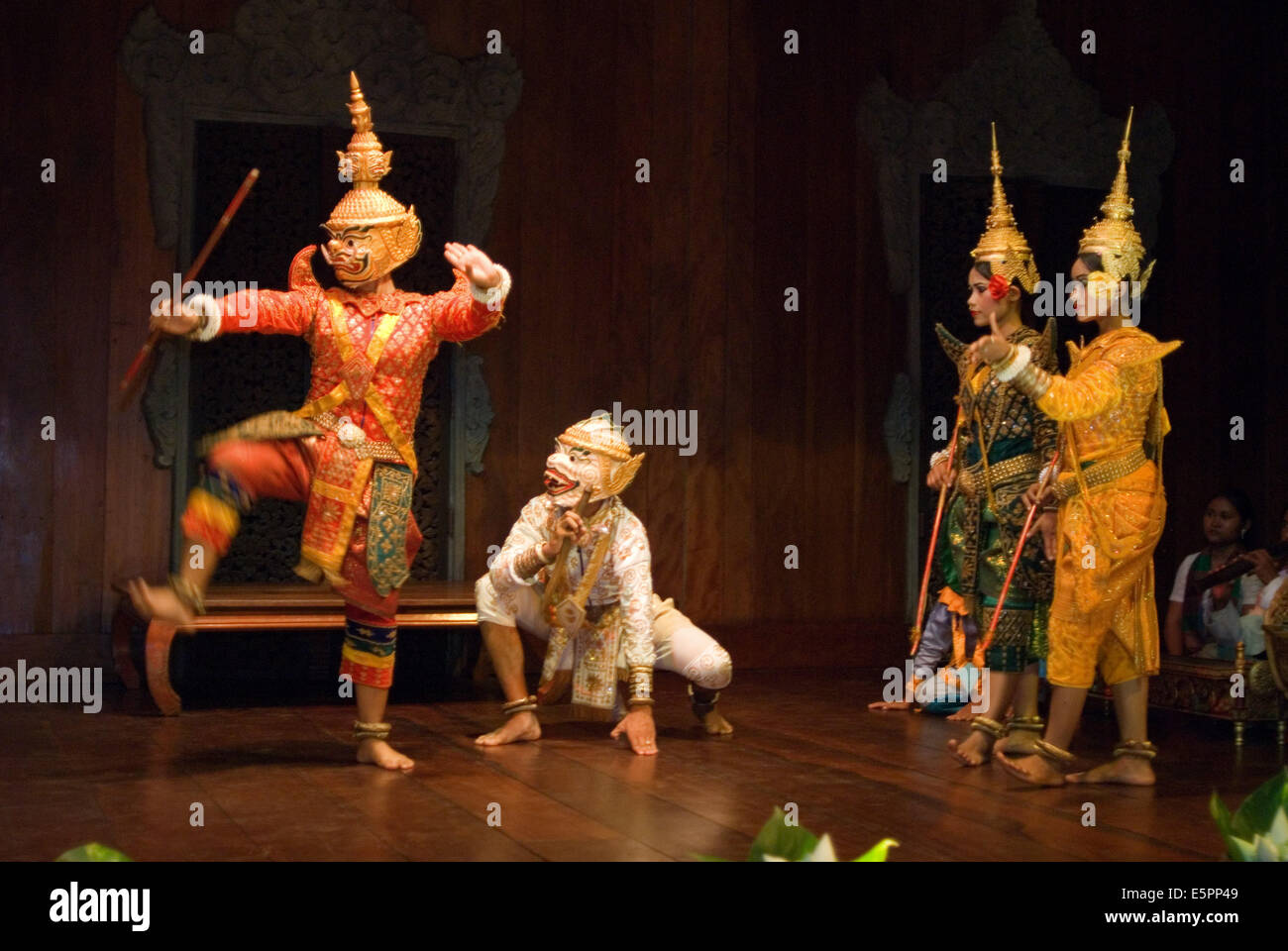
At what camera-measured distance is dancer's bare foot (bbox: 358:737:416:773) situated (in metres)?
4.14

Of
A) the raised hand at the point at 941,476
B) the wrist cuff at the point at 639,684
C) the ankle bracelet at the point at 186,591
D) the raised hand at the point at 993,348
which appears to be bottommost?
the wrist cuff at the point at 639,684

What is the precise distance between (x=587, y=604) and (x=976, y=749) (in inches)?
48.6

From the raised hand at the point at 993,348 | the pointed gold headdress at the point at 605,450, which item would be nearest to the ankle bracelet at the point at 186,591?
the pointed gold headdress at the point at 605,450

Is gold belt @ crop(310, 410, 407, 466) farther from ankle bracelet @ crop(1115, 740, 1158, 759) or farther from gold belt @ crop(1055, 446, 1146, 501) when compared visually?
ankle bracelet @ crop(1115, 740, 1158, 759)

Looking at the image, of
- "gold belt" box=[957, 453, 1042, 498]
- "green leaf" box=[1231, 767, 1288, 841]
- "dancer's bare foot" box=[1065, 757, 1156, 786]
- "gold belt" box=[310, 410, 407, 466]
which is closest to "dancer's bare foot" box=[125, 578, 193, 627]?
"gold belt" box=[310, 410, 407, 466]

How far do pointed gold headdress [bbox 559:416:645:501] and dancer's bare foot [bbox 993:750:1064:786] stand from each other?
141 cm

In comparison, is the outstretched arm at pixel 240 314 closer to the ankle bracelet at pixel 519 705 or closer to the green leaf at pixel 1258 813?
the ankle bracelet at pixel 519 705

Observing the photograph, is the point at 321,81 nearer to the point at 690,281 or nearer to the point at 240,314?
the point at 690,281

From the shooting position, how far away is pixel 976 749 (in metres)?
4.37

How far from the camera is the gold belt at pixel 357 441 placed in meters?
4.10

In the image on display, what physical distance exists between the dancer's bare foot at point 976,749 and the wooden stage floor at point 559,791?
82mm

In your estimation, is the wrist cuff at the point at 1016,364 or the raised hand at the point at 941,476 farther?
the raised hand at the point at 941,476

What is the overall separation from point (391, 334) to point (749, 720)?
76.0 inches

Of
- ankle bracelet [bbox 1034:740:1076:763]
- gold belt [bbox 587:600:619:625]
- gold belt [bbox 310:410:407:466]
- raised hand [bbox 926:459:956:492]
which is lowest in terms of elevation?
ankle bracelet [bbox 1034:740:1076:763]
